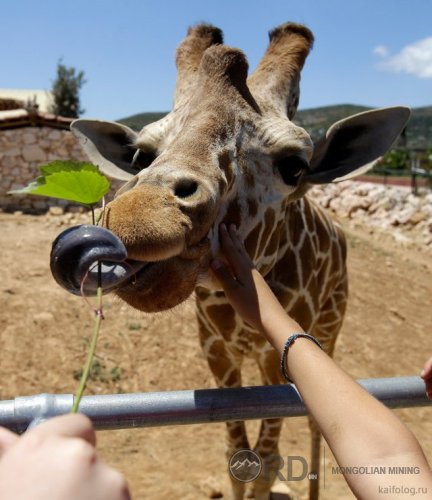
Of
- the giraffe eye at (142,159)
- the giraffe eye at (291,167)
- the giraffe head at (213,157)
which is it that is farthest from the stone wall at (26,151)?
the giraffe eye at (291,167)

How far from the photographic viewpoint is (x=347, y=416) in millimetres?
1489

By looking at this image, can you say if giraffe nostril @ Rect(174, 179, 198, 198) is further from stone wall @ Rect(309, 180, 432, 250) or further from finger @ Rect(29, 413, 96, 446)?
stone wall @ Rect(309, 180, 432, 250)

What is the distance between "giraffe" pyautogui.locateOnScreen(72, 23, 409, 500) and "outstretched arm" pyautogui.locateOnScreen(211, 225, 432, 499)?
49 cm

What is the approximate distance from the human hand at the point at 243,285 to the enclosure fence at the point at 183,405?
28 centimetres

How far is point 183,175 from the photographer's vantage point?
2.23m

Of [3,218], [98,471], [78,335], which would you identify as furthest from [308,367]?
[3,218]

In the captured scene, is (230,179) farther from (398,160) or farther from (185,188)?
(398,160)


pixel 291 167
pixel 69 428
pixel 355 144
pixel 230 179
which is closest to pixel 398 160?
pixel 355 144

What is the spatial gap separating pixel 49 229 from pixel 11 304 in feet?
15.9

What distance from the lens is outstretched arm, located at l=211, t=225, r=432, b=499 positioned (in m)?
1.39

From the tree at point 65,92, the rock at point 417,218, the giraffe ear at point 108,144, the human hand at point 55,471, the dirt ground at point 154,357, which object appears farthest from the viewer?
the tree at point 65,92

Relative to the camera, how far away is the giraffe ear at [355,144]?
10.8 ft

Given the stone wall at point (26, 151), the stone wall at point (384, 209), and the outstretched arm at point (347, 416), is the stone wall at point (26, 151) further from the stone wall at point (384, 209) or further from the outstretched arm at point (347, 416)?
the outstretched arm at point (347, 416)

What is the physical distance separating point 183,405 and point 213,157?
3.96 ft
